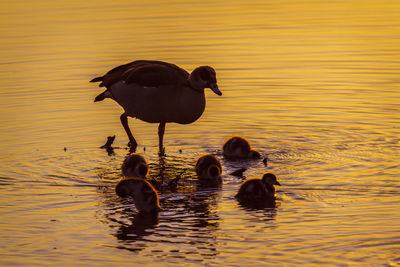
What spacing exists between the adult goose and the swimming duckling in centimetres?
123

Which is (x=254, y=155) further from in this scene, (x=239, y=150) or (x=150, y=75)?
(x=150, y=75)

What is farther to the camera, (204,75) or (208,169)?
(204,75)

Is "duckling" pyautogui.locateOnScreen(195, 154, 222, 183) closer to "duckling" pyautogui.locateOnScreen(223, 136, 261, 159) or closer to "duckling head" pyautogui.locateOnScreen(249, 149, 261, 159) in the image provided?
"duckling" pyautogui.locateOnScreen(223, 136, 261, 159)

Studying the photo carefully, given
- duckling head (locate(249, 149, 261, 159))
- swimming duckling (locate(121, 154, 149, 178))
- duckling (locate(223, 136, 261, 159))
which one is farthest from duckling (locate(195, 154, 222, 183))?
duckling head (locate(249, 149, 261, 159))

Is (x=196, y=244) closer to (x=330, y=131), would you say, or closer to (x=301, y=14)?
(x=330, y=131)

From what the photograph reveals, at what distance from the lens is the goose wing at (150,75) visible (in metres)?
10.7

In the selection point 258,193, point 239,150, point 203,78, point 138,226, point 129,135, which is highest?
point 203,78

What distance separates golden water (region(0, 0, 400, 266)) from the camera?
722 centimetres

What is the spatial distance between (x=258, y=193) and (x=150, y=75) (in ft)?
9.55

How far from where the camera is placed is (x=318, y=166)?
9633 millimetres

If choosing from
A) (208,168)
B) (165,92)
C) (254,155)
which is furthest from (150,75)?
(208,168)

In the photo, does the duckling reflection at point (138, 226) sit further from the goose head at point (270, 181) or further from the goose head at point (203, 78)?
the goose head at point (203, 78)

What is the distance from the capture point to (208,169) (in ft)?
30.2

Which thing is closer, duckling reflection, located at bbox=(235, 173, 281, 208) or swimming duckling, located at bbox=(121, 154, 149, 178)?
duckling reflection, located at bbox=(235, 173, 281, 208)
